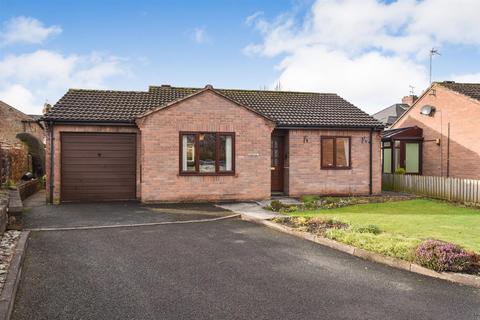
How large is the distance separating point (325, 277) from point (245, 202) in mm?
8263

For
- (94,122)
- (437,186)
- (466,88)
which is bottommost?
(437,186)

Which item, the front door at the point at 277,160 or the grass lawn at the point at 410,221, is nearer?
the grass lawn at the point at 410,221

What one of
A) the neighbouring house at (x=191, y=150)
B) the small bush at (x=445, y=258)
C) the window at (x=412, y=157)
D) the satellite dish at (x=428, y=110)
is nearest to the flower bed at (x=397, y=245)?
the small bush at (x=445, y=258)

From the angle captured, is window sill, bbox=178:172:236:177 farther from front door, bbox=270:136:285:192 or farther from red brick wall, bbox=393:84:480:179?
red brick wall, bbox=393:84:480:179

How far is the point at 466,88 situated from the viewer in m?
20.0

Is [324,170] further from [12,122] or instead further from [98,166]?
[12,122]

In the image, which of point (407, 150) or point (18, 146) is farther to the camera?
point (407, 150)

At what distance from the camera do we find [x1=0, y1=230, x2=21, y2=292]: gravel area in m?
5.47

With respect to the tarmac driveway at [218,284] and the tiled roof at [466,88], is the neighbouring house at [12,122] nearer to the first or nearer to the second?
the tarmac driveway at [218,284]

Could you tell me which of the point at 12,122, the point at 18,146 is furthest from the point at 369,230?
the point at 12,122

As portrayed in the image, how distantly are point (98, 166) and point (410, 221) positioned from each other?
10.4 meters

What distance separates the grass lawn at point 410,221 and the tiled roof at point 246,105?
422 cm

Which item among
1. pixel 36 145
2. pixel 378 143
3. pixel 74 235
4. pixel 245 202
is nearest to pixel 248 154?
pixel 245 202

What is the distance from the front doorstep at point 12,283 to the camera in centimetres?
420
